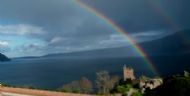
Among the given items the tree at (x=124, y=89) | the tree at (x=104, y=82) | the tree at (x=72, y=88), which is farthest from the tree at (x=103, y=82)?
the tree at (x=124, y=89)

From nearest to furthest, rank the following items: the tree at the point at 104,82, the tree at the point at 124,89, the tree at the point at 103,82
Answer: the tree at the point at 124,89
the tree at the point at 104,82
the tree at the point at 103,82

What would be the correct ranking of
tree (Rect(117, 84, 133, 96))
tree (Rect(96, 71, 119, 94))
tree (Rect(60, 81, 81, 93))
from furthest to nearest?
tree (Rect(96, 71, 119, 94)), tree (Rect(117, 84, 133, 96)), tree (Rect(60, 81, 81, 93))

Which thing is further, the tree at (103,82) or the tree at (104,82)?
the tree at (103,82)

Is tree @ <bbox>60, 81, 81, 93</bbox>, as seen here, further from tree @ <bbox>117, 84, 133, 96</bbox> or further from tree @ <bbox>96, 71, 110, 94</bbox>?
tree @ <bbox>117, 84, 133, 96</bbox>

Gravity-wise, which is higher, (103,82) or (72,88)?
(103,82)

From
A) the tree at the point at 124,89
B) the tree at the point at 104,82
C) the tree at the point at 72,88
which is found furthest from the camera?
the tree at the point at 104,82

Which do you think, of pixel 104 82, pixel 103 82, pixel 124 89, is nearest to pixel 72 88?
pixel 104 82

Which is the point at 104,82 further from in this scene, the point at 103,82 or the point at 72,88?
the point at 72,88

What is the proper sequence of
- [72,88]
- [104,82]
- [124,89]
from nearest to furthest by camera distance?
[124,89] < [72,88] < [104,82]

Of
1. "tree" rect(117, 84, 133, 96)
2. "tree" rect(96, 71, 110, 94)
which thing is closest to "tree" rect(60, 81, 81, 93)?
"tree" rect(96, 71, 110, 94)

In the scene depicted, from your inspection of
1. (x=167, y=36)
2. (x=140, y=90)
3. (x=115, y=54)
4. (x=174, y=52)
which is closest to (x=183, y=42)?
(x=174, y=52)

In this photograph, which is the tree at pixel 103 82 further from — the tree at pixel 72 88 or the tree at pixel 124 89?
the tree at pixel 124 89

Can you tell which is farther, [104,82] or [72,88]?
[104,82]

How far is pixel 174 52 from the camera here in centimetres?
11012
